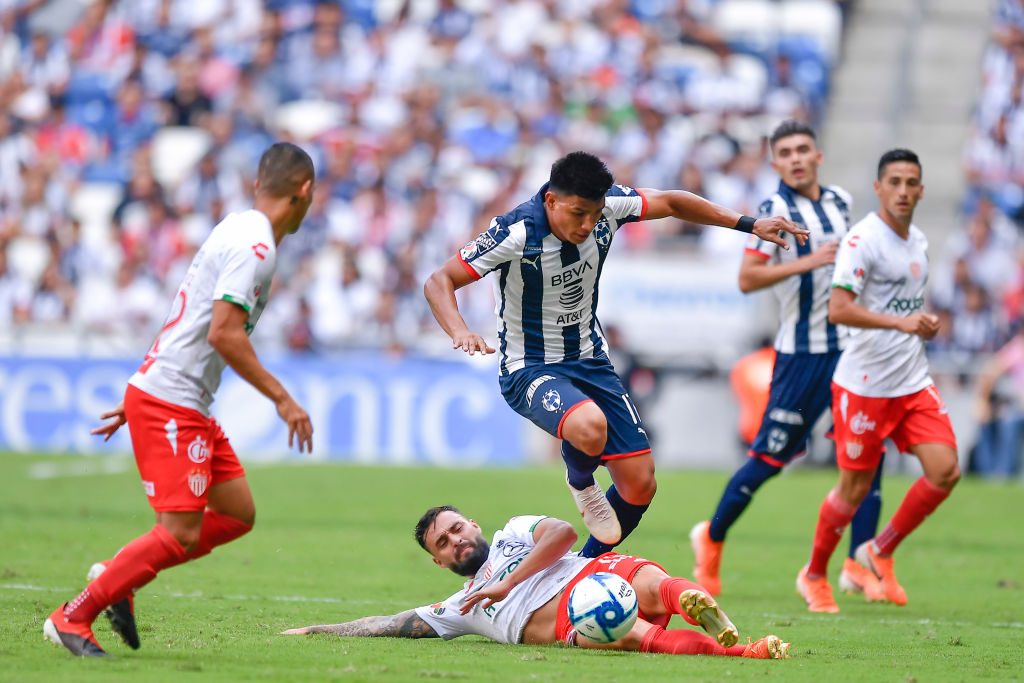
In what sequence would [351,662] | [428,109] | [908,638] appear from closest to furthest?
[351,662]
[908,638]
[428,109]

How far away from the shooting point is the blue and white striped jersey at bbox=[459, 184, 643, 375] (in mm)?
7215

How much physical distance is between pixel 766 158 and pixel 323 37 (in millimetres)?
7798

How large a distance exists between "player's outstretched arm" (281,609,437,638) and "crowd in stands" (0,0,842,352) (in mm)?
13466

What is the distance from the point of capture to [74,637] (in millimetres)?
6004

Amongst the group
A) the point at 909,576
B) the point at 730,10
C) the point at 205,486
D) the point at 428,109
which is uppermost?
the point at 730,10

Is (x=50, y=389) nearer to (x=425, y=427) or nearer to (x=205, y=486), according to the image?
(x=425, y=427)

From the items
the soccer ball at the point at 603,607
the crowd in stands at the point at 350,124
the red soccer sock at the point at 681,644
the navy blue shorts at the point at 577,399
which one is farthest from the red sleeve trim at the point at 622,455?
the crowd in stands at the point at 350,124

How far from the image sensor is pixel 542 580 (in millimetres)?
6918

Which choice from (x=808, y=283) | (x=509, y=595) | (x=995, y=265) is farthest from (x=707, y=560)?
(x=995, y=265)

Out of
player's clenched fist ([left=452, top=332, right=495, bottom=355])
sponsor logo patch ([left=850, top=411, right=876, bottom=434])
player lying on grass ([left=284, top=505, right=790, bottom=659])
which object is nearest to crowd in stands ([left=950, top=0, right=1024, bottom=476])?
sponsor logo patch ([left=850, top=411, right=876, bottom=434])

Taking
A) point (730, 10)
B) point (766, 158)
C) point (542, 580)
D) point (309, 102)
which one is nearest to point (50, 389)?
point (309, 102)

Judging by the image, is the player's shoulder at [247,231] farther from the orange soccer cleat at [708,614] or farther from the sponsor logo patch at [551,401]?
the orange soccer cleat at [708,614]

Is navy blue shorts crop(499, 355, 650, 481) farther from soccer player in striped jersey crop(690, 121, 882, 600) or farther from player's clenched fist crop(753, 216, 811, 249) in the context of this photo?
soccer player in striped jersey crop(690, 121, 882, 600)

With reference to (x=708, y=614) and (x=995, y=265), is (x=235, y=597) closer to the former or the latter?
(x=708, y=614)
